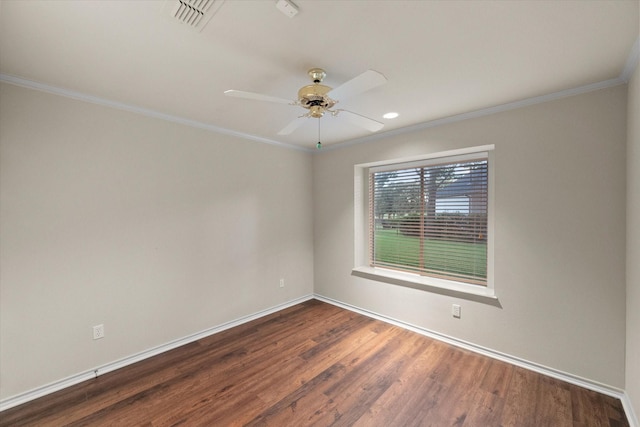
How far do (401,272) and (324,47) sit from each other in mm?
2800

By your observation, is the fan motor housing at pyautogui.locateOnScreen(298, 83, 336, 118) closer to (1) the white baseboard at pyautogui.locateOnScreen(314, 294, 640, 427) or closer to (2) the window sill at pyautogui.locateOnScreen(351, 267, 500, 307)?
(2) the window sill at pyautogui.locateOnScreen(351, 267, 500, 307)

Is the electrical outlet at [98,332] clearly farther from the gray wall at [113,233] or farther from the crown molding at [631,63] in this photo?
the crown molding at [631,63]

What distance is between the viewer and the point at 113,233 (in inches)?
90.8

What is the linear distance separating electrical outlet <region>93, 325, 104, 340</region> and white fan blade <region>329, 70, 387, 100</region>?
8.96 feet

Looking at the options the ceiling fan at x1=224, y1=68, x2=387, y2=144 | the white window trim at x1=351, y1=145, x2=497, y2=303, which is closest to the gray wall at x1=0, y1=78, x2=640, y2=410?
the white window trim at x1=351, y1=145, x2=497, y2=303

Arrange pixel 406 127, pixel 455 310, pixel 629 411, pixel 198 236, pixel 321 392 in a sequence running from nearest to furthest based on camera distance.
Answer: pixel 629 411 → pixel 321 392 → pixel 455 310 → pixel 198 236 → pixel 406 127

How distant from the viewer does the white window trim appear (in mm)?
2586

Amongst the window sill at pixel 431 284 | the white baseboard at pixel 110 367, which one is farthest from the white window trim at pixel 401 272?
the white baseboard at pixel 110 367

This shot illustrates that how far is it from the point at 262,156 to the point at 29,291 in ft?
8.24

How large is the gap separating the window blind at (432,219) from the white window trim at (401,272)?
0.23 ft

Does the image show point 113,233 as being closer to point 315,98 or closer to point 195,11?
point 195,11

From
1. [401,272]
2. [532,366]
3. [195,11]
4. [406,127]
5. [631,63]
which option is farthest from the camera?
[401,272]

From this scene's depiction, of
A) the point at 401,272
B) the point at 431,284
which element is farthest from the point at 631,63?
the point at 401,272

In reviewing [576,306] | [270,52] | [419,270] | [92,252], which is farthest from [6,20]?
[576,306]
